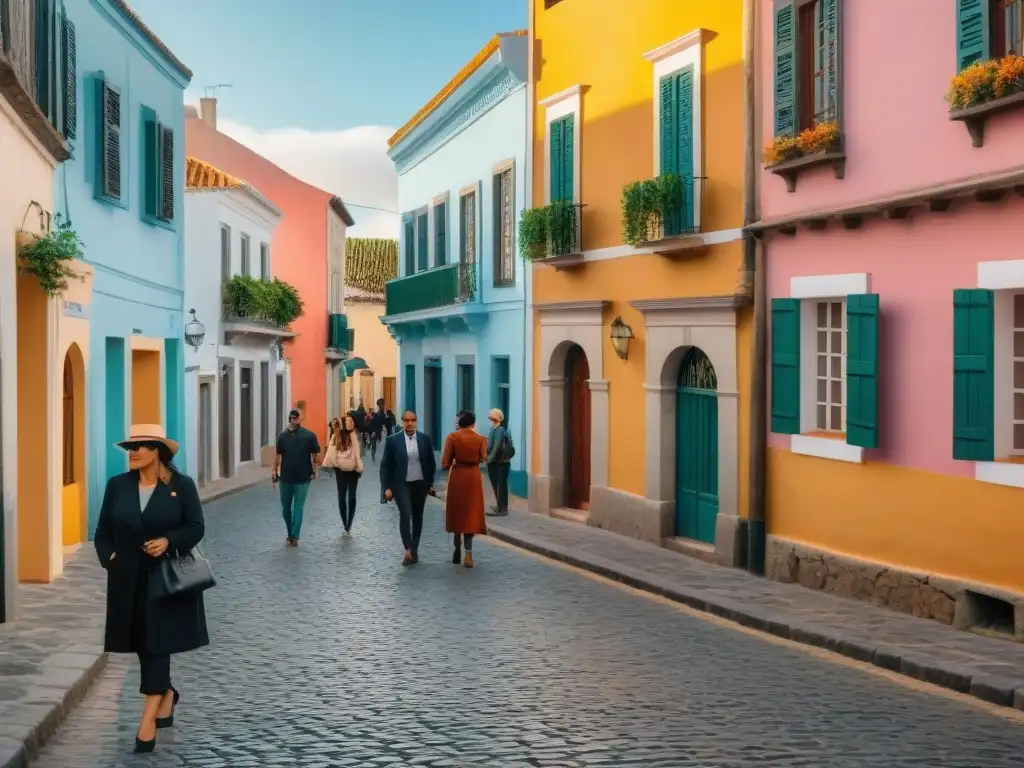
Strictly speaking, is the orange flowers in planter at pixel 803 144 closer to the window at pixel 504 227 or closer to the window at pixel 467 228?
the window at pixel 504 227

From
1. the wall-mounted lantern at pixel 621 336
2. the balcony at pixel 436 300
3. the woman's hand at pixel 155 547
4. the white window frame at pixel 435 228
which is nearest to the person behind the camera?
the woman's hand at pixel 155 547

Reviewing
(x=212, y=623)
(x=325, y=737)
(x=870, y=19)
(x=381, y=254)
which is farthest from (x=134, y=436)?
(x=381, y=254)

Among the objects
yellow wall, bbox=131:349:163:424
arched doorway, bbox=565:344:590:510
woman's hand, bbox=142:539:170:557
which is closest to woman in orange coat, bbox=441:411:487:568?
arched doorway, bbox=565:344:590:510

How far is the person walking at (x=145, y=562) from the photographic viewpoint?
7961 mm

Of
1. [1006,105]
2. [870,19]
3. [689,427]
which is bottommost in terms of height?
[689,427]

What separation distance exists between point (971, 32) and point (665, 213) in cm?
629

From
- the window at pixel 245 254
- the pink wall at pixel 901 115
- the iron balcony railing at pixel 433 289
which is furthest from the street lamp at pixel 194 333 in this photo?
the pink wall at pixel 901 115

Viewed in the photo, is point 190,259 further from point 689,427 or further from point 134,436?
point 134,436

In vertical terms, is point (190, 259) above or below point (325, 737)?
above

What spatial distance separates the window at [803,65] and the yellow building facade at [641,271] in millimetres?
1456

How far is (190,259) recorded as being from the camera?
30562mm

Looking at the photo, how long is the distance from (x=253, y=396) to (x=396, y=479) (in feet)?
72.3

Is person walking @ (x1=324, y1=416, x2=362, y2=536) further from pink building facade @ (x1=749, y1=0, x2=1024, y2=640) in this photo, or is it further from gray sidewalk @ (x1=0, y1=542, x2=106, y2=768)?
pink building facade @ (x1=749, y1=0, x2=1024, y2=640)

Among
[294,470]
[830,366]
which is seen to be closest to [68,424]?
[294,470]
